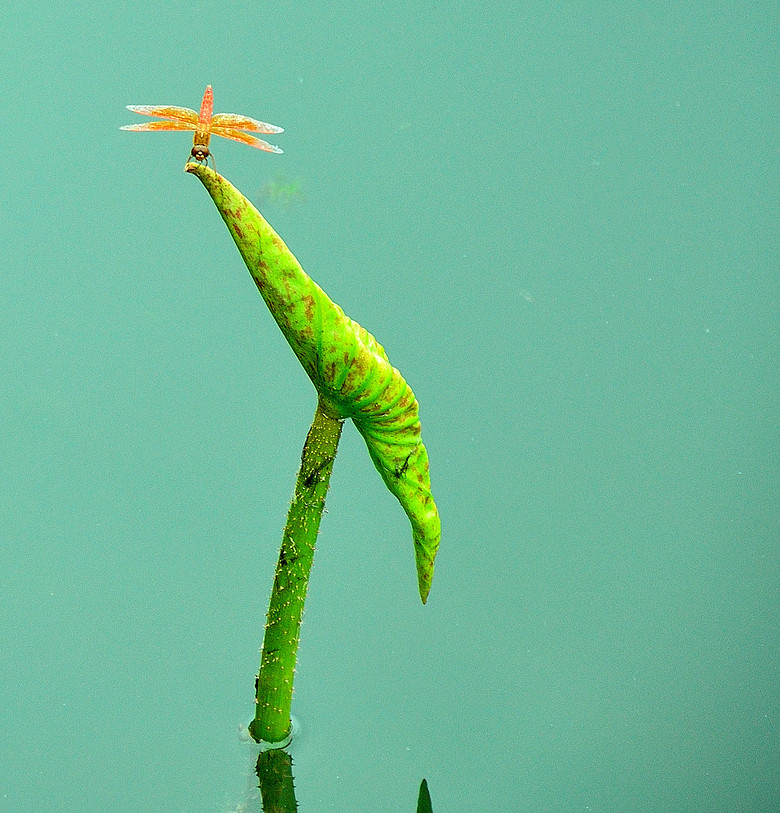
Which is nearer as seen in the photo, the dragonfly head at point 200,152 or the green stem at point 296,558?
the dragonfly head at point 200,152

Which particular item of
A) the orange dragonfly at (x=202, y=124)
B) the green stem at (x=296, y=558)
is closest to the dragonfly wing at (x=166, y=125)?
the orange dragonfly at (x=202, y=124)

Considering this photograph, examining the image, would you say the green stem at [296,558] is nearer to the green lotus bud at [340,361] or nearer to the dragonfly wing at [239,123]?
the green lotus bud at [340,361]

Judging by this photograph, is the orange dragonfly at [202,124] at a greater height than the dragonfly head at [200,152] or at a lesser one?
greater

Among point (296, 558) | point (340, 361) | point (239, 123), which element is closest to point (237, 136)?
point (239, 123)

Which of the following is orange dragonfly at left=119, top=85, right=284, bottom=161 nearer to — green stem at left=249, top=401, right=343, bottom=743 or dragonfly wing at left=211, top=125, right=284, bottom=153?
dragonfly wing at left=211, top=125, right=284, bottom=153

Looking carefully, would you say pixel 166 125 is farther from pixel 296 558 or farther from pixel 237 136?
pixel 296 558

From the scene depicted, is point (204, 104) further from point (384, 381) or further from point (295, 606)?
point (295, 606)
